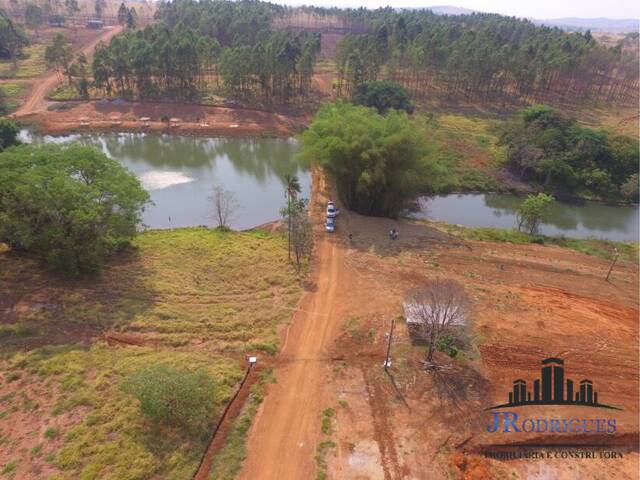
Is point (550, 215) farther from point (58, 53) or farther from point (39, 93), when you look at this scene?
point (39, 93)

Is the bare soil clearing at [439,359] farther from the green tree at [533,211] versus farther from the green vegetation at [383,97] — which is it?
the green vegetation at [383,97]

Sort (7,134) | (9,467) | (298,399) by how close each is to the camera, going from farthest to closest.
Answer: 1. (7,134)
2. (298,399)
3. (9,467)

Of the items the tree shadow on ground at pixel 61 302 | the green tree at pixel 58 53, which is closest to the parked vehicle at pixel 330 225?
the tree shadow on ground at pixel 61 302

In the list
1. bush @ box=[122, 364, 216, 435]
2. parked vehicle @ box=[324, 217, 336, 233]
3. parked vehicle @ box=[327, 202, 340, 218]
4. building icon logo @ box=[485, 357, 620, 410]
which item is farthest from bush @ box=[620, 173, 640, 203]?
bush @ box=[122, 364, 216, 435]

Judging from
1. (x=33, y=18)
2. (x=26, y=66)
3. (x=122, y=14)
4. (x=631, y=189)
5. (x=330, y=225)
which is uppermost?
(x=122, y=14)

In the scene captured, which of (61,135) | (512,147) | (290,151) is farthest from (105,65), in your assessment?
(512,147)

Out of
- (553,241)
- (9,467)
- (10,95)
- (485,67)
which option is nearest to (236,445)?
(9,467)

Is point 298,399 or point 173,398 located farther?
point 298,399
